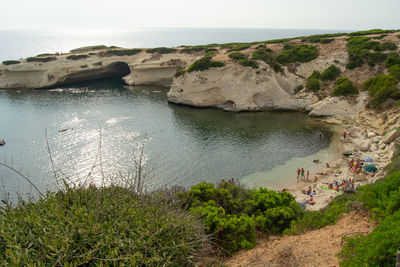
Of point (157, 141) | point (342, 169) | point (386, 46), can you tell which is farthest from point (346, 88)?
point (157, 141)

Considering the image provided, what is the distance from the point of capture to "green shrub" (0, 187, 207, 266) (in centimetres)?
689

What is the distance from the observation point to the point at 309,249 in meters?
9.91

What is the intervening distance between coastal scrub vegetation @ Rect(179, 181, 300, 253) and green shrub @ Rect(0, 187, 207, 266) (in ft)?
10.8

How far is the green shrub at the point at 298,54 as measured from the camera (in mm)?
53062

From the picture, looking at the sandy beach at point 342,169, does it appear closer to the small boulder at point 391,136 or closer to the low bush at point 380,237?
the small boulder at point 391,136

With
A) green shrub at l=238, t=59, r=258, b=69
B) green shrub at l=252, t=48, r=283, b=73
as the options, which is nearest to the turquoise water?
green shrub at l=238, t=59, r=258, b=69

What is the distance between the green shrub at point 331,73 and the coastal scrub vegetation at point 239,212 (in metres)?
39.3

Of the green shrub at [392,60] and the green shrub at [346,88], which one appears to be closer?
the green shrub at [346,88]

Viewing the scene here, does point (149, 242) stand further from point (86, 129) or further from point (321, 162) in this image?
point (86, 129)

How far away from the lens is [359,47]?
50125mm

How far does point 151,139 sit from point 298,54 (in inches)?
1498

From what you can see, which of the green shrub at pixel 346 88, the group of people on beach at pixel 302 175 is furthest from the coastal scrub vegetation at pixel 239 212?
the green shrub at pixel 346 88

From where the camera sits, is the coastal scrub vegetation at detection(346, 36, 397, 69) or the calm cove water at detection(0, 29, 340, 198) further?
the coastal scrub vegetation at detection(346, 36, 397, 69)

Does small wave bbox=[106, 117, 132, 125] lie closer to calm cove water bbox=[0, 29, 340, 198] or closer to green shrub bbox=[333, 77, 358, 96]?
calm cove water bbox=[0, 29, 340, 198]
